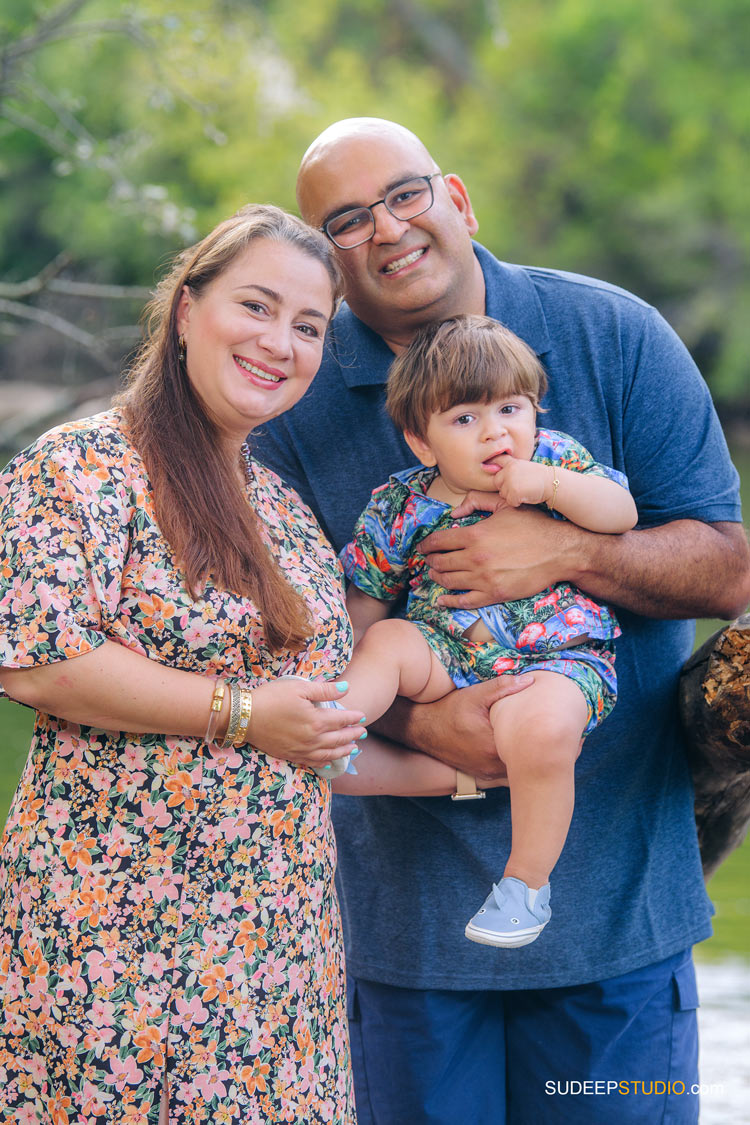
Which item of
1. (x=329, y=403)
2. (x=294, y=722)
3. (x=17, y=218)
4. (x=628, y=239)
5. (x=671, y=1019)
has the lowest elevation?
(x=671, y=1019)

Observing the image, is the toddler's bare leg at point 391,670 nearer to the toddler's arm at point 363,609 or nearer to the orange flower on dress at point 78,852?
the toddler's arm at point 363,609

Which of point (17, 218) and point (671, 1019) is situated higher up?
point (17, 218)

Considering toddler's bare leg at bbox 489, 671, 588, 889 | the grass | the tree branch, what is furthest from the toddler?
the grass

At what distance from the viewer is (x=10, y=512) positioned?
1791 millimetres

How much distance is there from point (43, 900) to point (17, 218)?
75.9 ft

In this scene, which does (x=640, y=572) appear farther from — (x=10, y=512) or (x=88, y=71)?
(x=88, y=71)

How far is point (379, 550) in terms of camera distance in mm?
2340

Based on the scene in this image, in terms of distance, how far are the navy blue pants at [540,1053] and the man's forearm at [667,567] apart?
739 mm

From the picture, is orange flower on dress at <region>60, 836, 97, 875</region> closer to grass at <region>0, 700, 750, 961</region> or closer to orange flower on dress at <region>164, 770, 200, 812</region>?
orange flower on dress at <region>164, 770, 200, 812</region>

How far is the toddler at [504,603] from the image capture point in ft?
6.88

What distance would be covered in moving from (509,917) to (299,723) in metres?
0.49

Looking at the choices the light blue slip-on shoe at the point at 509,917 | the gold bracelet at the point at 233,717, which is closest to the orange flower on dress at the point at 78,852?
the gold bracelet at the point at 233,717

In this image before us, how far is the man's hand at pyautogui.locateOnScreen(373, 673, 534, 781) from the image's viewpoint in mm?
2182

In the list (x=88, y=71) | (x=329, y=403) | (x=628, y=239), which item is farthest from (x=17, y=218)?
(x=329, y=403)
